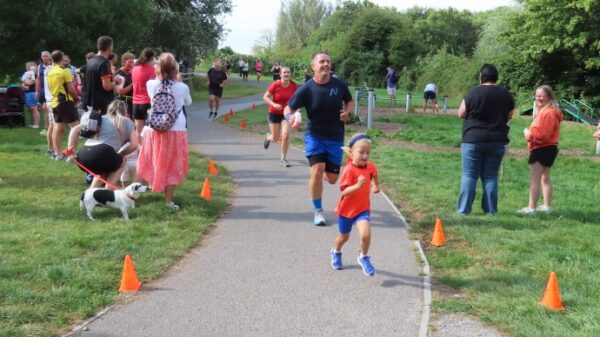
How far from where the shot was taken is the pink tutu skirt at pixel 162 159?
298 inches

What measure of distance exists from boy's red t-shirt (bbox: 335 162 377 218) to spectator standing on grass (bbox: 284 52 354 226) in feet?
4.91

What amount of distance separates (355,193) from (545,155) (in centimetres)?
369

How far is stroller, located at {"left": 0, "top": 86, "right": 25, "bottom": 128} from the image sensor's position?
15.1m

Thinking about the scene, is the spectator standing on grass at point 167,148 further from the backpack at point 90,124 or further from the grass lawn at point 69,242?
the backpack at point 90,124

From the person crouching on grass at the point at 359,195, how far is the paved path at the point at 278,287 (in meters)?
0.33

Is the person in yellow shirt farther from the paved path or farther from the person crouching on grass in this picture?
the person crouching on grass

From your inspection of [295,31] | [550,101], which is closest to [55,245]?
[550,101]

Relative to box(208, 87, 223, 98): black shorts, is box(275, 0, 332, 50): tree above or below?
above

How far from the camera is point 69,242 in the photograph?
6.20m

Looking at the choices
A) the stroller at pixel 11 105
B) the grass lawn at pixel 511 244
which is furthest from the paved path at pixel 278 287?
the stroller at pixel 11 105

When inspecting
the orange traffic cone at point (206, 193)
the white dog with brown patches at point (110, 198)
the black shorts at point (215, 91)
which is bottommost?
the orange traffic cone at point (206, 193)

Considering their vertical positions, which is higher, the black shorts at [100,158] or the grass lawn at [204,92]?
the grass lawn at [204,92]

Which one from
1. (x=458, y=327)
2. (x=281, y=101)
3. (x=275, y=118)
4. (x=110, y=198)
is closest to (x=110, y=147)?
(x=110, y=198)

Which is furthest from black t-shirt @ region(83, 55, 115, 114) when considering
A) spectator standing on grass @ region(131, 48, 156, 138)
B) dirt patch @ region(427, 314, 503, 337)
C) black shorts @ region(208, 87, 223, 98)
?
black shorts @ region(208, 87, 223, 98)
